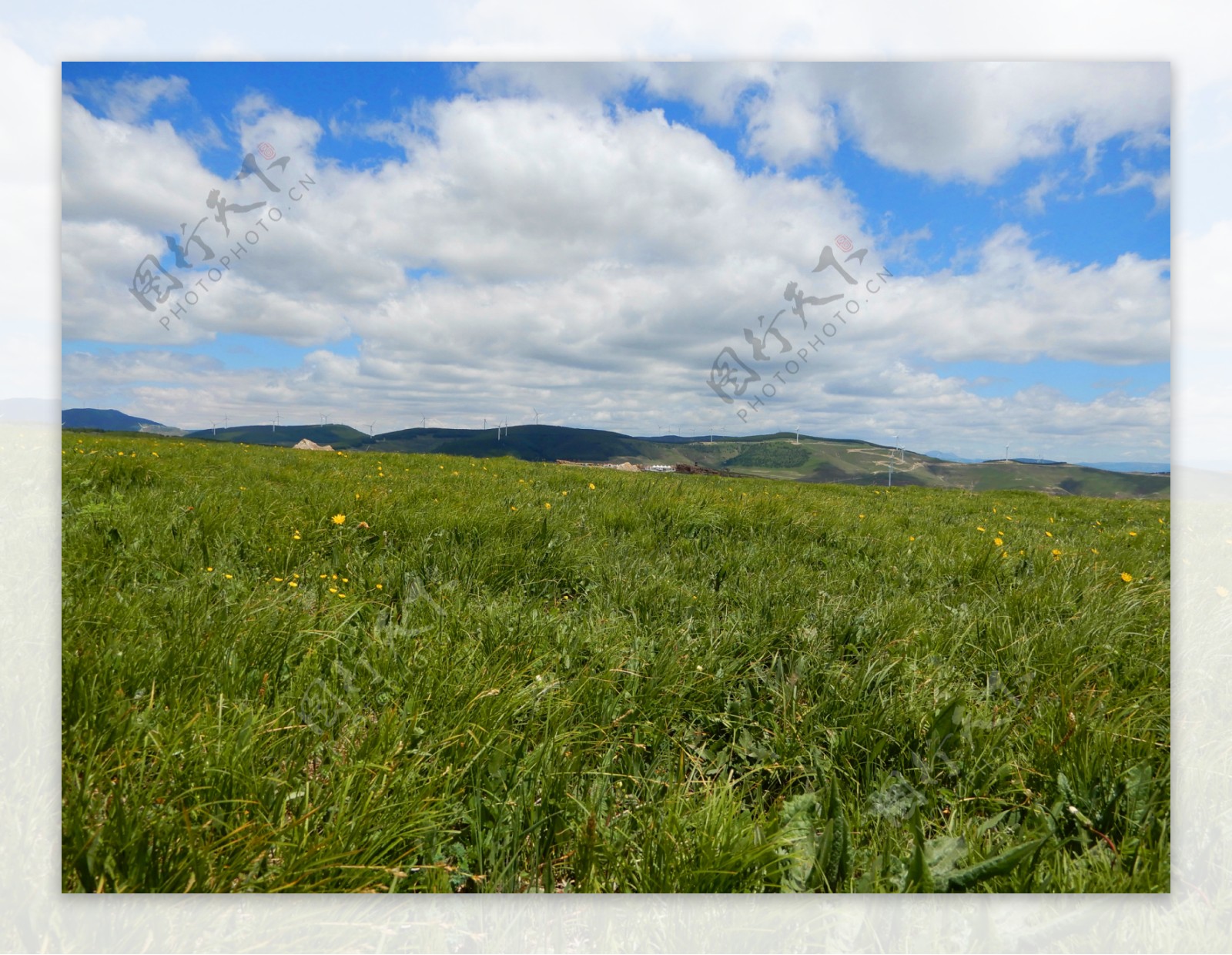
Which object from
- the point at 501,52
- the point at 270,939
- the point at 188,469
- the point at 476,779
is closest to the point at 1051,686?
the point at 476,779

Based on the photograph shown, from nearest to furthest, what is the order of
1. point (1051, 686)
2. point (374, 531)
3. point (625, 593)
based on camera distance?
point (1051, 686), point (625, 593), point (374, 531)

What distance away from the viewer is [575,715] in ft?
8.02

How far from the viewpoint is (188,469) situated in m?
7.22

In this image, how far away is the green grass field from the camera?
5.65ft

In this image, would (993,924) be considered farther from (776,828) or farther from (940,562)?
(940,562)

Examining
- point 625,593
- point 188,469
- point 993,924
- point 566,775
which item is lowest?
point 993,924

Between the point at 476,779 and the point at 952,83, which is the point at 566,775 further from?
the point at 952,83

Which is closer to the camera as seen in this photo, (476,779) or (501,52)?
(476,779)

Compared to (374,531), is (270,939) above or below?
below

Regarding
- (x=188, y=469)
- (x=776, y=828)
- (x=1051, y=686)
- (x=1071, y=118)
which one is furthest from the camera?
(x=188, y=469)

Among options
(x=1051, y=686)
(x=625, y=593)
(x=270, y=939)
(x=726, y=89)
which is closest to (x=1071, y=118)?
(x=726, y=89)

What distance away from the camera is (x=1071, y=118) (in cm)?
328

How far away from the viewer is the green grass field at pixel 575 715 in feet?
5.65

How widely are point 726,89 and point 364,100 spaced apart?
1.90 metres
